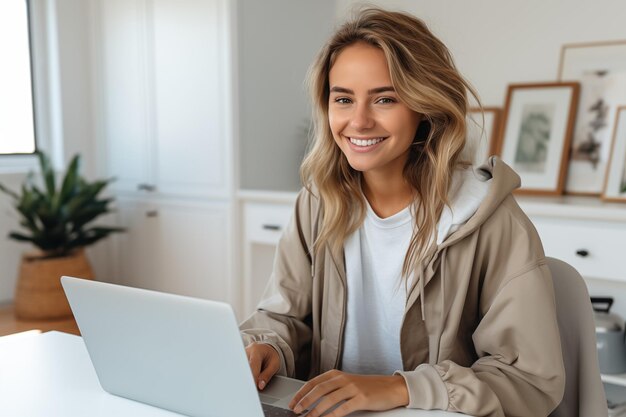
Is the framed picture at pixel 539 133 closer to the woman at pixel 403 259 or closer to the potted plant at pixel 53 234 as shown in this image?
the woman at pixel 403 259

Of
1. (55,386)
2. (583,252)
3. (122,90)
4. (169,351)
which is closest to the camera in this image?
(169,351)

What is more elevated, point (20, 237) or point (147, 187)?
point (147, 187)

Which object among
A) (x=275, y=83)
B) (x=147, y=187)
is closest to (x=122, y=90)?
(x=147, y=187)

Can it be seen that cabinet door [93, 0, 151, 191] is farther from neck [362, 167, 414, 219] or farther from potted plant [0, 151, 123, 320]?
neck [362, 167, 414, 219]

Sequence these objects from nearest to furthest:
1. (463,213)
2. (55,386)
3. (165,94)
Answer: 1. (55,386)
2. (463,213)
3. (165,94)

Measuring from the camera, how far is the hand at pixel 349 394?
2.93 ft

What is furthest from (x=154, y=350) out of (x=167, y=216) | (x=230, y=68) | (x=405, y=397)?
(x=167, y=216)

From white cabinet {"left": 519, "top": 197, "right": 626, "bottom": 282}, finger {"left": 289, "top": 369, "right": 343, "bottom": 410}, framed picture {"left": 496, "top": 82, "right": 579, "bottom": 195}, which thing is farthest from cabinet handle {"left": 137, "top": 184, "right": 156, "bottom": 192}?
finger {"left": 289, "top": 369, "right": 343, "bottom": 410}

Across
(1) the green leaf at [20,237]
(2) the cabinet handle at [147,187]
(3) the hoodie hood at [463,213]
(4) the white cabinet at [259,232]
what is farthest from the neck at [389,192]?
(1) the green leaf at [20,237]

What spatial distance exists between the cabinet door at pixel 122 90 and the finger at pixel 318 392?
279 centimetres

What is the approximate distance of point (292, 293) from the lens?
1.34 metres

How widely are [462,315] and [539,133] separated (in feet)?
5.79

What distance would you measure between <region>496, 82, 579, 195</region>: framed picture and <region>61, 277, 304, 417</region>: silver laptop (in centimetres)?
202

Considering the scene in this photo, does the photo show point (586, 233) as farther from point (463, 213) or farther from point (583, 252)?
point (463, 213)
